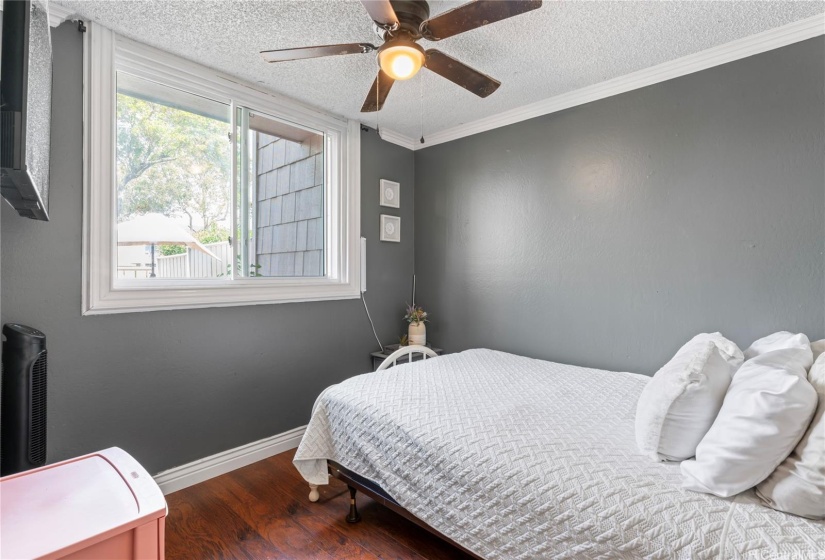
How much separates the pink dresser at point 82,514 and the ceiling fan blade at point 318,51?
5.60ft

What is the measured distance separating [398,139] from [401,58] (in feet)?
6.15

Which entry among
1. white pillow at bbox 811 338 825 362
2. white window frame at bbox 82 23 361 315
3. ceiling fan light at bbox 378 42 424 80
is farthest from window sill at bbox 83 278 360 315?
white pillow at bbox 811 338 825 362

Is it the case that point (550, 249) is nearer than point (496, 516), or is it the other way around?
point (496, 516)

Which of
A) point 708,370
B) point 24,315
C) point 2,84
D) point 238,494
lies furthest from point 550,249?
point 24,315

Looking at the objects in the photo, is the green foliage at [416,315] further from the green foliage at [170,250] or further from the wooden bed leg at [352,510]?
the green foliage at [170,250]

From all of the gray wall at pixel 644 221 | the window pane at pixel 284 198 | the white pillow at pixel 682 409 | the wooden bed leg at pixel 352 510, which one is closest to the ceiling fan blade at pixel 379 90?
the window pane at pixel 284 198

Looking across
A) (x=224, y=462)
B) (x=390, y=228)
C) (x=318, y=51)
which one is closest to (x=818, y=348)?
(x=318, y=51)

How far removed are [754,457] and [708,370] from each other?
0.33m

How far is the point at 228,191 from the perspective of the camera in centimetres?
263

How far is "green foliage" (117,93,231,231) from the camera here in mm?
2256

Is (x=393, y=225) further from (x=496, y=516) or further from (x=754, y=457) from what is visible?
(x=754, y=457)

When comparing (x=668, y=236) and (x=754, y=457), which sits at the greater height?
(x=668, y=236)

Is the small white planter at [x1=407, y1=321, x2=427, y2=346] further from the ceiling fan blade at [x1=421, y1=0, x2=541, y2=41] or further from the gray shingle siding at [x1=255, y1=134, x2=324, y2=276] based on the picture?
the ceiling fan blade at [x1=421, y1=0, x2=541, y2=41]

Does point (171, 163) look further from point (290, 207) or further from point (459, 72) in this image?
point (459, 72)
